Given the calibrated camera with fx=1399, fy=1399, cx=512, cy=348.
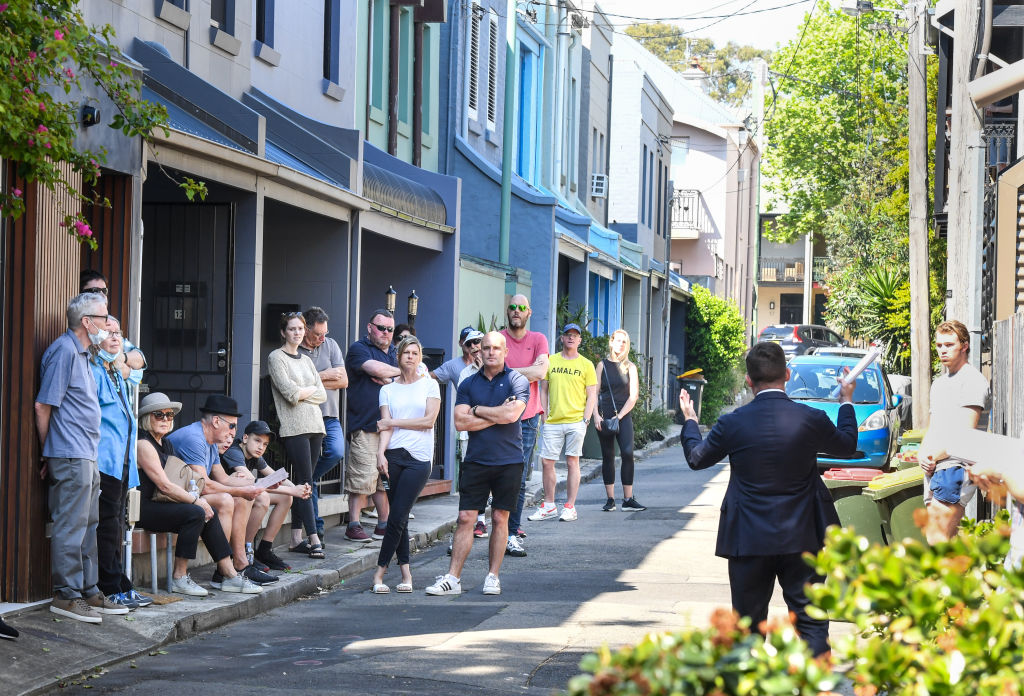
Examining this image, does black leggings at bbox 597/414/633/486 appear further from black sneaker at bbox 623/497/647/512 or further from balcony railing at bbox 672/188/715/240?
balcony railing at bbox 672/188/715/240

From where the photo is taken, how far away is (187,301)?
11859 millimetres

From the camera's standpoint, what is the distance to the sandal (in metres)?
11.2

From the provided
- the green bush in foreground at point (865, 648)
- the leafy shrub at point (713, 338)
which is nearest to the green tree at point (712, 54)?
the leafy shrub at point (713, 338)

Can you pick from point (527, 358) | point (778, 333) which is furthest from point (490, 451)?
point (778, 333)

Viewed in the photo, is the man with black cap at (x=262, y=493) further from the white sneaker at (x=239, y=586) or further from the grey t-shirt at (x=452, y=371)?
the grey t-shirt at (x=452, y=371)

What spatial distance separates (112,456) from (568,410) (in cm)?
665

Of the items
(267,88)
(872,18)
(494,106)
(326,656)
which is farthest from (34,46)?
(872,18)

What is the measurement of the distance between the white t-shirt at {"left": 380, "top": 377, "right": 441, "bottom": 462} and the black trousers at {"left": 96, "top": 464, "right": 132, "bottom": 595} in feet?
7.57

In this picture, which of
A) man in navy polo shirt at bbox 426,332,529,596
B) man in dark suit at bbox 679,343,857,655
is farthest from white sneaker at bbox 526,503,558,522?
man in dark suit at bbox 679,343,857,655

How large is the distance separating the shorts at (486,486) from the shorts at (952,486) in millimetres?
2987

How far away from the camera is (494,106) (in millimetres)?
23266

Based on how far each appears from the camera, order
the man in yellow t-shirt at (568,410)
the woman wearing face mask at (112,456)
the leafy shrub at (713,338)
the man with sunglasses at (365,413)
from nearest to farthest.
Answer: the woman wearing face mask at (112,456) → the man with sunglasses at (365,413) → the man in yellow t-shirt at (568,410) → the leafy shrub at (713,338)

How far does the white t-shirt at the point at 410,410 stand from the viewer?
10305mm

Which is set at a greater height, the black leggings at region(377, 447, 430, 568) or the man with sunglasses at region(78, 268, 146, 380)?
the man with sunglasses at region(78, 268, 146, 380)
